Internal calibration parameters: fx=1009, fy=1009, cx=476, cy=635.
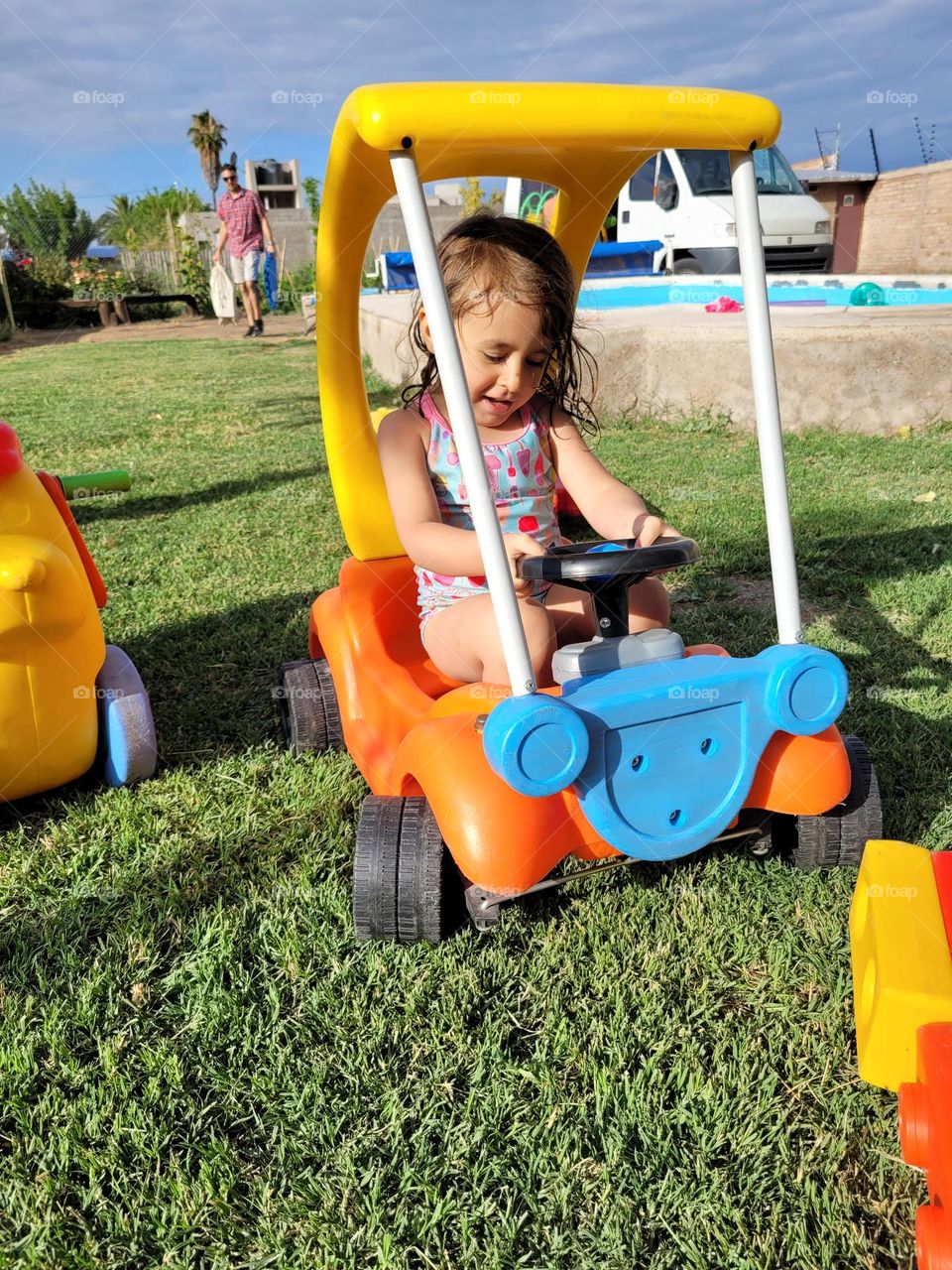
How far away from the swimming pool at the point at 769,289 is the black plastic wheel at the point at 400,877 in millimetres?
8553

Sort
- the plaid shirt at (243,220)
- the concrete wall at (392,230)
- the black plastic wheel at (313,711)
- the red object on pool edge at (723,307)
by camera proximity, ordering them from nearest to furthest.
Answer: the black plastic wheel at (313,711)
the red object on pool edge at (723,307)
the plaid shirt at (243,220)
the concrete wall at (392,230)

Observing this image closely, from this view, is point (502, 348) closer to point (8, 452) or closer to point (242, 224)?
point (8, 452)

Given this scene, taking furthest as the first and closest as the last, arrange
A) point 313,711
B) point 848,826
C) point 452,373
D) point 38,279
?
point 38,279 → point 313,711 → point 848,826 → point 452,373

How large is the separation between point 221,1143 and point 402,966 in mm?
380

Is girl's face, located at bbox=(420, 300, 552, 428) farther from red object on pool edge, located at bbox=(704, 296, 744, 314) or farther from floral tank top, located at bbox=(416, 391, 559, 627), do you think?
red object on pool edge, located at bbox=(704, 296, 744, 314)

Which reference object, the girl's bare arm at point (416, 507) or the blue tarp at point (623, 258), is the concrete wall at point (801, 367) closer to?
the girl's bare arm at point (416, 507)

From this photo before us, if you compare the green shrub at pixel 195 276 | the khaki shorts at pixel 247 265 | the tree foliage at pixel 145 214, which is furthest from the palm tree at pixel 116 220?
the khaki shorts at pixel 247 265

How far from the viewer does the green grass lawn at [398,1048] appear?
116 centimetres

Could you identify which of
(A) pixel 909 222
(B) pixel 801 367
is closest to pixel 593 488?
(B) pixel 801 367

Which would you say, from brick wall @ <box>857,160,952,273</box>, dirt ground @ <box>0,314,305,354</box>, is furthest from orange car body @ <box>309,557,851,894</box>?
brick wall @ <box>857,160,952,273</box>

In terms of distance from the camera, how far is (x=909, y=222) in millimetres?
17984

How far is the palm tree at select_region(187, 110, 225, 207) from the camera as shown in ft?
117

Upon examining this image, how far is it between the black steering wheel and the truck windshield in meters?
9.86

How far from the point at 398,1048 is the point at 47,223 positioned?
26427mm
